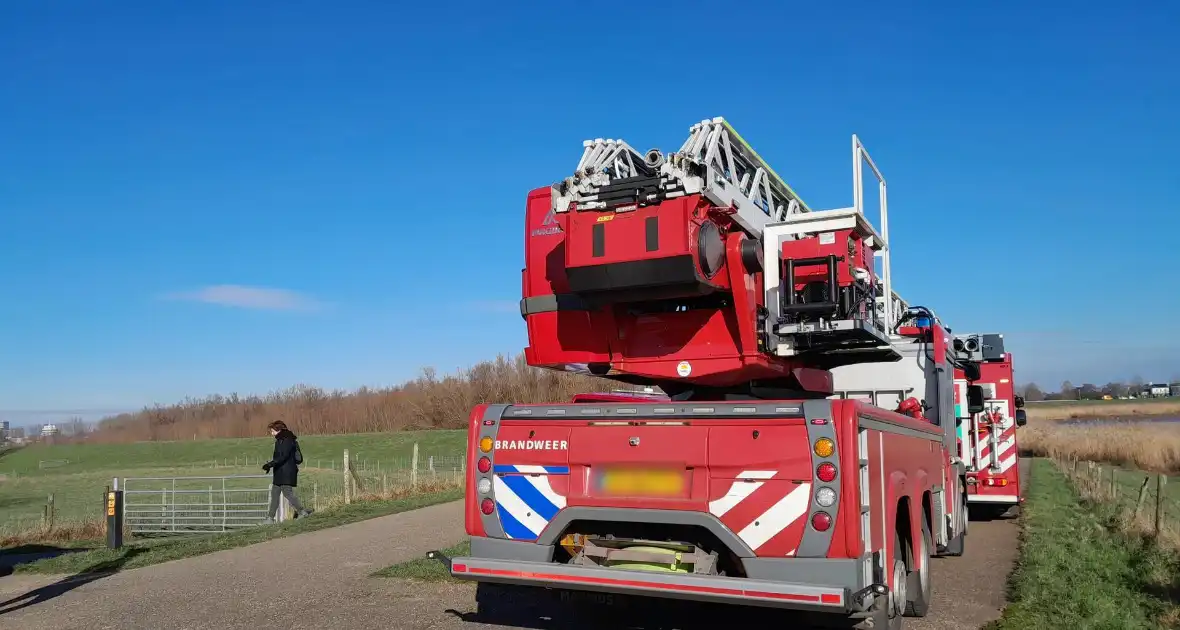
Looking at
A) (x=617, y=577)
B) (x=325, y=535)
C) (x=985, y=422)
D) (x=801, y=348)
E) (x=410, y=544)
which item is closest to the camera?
(x=617, y=577)

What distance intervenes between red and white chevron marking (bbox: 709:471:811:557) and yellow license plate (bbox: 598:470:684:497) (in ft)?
1.02

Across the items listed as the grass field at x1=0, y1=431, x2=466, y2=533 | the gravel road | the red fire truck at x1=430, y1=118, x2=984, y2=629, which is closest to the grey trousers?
the gravel road

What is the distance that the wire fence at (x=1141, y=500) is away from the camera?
11445mm

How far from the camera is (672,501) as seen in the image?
5691 mm

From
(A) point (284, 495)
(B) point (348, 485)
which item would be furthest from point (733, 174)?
(B) point (348, 485)

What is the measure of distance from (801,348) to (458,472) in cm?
1728

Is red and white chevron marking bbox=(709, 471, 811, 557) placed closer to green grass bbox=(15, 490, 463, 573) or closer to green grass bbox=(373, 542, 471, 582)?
green grass bbox=(373, 542, 471, 582)

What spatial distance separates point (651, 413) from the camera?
19.5 ft

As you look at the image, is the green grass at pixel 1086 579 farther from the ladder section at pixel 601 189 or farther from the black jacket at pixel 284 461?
the black jacket at pixel 284 461

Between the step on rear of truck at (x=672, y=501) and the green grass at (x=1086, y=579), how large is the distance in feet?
8.96

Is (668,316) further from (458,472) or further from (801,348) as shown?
(458,472)

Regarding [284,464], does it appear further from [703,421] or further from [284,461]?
[703,421]

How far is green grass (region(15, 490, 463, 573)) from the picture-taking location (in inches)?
423

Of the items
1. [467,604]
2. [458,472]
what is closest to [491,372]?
[458,472]
